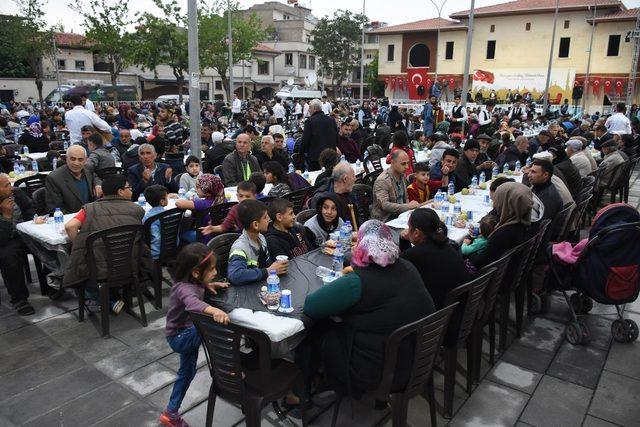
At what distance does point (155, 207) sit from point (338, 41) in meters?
49.8

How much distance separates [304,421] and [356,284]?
1166 mm

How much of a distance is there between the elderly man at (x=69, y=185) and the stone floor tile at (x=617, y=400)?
536 cm

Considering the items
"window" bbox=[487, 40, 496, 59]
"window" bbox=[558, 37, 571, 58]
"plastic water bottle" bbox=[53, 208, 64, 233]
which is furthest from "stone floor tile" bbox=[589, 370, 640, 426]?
"window" bbox=[487, 40, 496, 59]

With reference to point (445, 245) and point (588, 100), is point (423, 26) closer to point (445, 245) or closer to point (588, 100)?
point (588, 100)

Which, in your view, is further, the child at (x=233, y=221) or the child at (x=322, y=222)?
the child at (x=233, y=221)

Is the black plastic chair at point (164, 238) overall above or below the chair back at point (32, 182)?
below

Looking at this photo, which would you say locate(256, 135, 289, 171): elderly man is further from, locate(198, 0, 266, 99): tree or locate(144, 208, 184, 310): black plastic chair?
locate(198, 0, 266, 99): tree

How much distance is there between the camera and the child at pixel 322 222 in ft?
14.1

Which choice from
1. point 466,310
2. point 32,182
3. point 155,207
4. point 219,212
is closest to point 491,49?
point 32,182

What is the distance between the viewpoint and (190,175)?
6430 mm

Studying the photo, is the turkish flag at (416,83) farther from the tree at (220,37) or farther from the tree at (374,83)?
the tree at (220,37)

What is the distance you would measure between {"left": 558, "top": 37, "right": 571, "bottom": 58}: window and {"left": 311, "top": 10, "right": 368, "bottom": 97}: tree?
67.8 feet

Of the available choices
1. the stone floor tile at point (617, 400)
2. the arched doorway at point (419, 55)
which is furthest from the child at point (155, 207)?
the arched doorway at point (419, 55)

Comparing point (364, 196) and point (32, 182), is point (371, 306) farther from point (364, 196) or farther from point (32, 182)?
point (32, 182)
